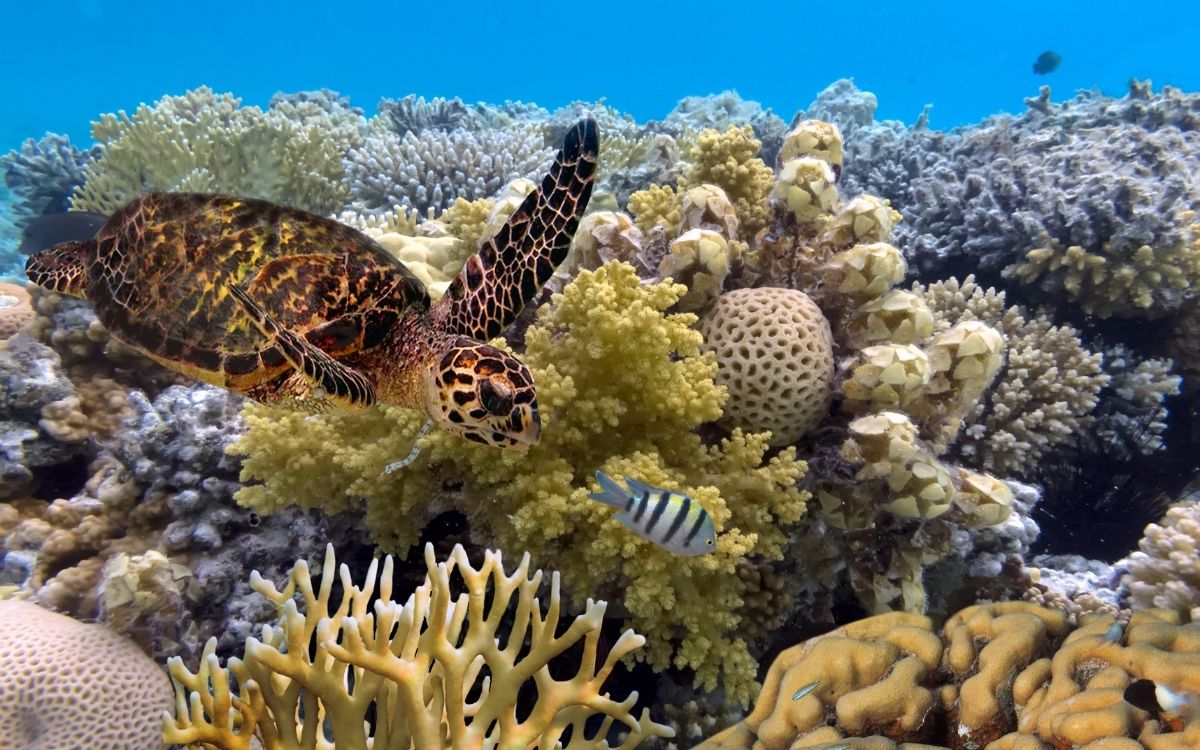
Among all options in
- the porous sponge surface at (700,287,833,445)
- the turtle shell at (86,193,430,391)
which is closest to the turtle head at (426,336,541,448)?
the turtle shell at (86,193,430,391)

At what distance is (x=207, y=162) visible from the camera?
237 inches

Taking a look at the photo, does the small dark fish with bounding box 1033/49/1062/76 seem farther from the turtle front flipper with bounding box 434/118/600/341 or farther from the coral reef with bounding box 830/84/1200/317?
the turtle front flipper with bounding box 434/118/600/341

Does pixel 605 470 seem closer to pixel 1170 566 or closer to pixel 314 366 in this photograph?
pixel 314 366

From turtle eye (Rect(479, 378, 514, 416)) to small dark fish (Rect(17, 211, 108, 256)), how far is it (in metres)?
2.57

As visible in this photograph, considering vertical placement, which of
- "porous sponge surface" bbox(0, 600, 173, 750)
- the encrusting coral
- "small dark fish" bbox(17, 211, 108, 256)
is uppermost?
"small dark fish" bbox(17, 211, 108, 256)

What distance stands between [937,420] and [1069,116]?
713 centimetres

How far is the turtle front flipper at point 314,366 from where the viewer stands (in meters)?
1.97

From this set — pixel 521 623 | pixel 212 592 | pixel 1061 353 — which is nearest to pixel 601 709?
pixel 521 623

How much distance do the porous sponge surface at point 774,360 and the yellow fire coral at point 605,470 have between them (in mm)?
165

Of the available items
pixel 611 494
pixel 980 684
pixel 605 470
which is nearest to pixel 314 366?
pixel 611 494

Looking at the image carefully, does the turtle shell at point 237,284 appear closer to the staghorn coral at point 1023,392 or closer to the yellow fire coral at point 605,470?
the yellow fire coral at point 605,470

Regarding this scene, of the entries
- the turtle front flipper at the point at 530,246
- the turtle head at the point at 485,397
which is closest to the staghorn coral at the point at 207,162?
the turtle front flipper at the point at 530,246

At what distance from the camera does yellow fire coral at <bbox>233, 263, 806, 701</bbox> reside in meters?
2.54

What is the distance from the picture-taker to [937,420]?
291 centimetres
